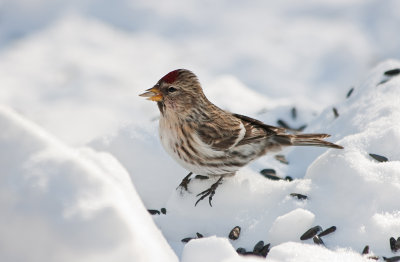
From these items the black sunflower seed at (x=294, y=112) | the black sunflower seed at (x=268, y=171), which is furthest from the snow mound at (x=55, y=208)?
the black sunflower seed at (x=294, y=112)

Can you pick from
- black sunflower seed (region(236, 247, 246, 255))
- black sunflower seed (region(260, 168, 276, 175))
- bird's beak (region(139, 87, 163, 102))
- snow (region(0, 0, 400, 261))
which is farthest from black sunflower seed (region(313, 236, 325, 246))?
bird's beak (region(139, 87, 163, 102))

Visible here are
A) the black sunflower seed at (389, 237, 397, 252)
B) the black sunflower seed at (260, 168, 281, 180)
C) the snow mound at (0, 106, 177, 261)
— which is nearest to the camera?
the snow mound at (0, 106, 177, 261)

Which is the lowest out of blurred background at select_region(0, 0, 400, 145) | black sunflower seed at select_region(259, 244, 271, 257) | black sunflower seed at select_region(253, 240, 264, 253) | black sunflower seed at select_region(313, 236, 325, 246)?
black sunflower seed at select_region(313, 236, 325, 246)

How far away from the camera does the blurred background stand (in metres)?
6.64

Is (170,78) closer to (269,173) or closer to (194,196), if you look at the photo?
(194,196)

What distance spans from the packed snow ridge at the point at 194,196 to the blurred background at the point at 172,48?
1.97 meters

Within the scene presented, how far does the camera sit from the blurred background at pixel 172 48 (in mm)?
6641

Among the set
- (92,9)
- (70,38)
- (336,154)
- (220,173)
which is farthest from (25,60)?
(336,154)

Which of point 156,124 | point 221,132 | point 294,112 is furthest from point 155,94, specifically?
point 294,112

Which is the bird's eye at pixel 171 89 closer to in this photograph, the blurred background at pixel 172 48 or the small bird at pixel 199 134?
the small bird at pixel 199 134

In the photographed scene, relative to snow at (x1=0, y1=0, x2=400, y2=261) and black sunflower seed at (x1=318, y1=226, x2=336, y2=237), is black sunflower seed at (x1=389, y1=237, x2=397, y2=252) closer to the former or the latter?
snow at (x1=0, y1=0, x2=400, y2=261)

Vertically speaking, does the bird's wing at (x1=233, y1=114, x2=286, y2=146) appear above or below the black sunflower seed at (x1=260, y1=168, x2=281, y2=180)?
above

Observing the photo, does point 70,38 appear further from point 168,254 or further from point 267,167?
point 168,254

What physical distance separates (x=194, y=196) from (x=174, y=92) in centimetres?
64
